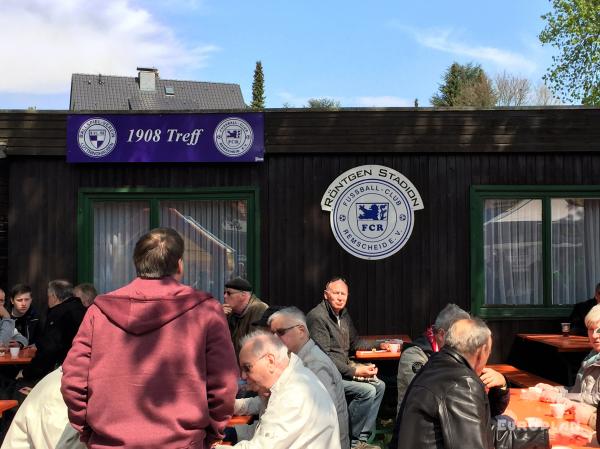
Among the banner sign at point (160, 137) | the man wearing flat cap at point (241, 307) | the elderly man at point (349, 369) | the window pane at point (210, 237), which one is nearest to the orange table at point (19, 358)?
the man wearing flat cap at point (241, 307)

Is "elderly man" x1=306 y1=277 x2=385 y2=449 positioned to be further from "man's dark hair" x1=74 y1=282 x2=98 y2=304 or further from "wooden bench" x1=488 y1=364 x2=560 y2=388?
"man's dark hair" x1=74 y1=282 x2=98 y2=304

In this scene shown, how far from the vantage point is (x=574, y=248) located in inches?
350

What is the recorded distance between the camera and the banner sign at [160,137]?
859cm

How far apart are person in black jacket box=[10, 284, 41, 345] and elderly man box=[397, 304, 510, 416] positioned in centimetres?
413

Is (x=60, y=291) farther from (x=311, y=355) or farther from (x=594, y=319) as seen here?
(x=594, y=319)

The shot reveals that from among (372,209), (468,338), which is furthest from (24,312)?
(468,338)

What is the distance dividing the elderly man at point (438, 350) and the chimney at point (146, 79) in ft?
148

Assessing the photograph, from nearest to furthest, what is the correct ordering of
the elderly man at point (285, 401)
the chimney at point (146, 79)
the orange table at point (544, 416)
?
the elderly man at point (285, 401)
the orange table at point (544, 416)
the chimney at point (146, 79)

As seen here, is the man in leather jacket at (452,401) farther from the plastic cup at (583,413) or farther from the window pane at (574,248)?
the window pane at (574,248)

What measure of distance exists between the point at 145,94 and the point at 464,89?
79.7 ft

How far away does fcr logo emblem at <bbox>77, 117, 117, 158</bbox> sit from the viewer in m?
8.60

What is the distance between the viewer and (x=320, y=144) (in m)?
8.63

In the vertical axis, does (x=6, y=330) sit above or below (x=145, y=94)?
below

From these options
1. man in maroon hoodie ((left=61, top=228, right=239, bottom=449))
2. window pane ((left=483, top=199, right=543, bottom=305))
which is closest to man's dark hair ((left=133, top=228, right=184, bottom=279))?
man in maroon hoodie ((left=61, top=228, right=239, bottom=449))
